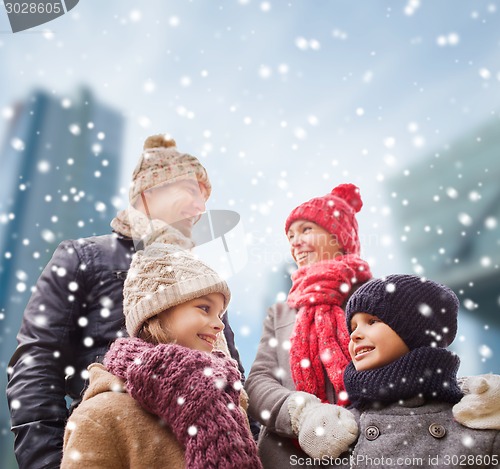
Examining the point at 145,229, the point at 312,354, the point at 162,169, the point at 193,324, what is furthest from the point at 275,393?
the point at 162,169

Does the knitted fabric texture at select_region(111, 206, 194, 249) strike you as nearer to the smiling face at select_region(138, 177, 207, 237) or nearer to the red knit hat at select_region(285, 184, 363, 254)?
the smiling face at select_region(138, 177, 207, 237)

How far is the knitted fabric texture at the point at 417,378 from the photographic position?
0.92 metres

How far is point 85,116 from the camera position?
2.51 meters

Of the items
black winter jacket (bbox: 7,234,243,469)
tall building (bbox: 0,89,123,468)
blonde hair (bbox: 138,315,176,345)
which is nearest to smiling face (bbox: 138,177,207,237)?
black winter jacket (bbox: 7,234,243,469)

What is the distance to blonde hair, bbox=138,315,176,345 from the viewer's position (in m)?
1.05

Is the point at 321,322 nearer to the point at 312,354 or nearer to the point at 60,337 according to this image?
the point at 312,354

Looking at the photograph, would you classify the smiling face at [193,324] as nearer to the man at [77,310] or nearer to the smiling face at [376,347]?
the man at [77,310]

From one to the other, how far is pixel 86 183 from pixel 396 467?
6.52ft

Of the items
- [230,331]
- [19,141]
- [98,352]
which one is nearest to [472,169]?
[230,331]

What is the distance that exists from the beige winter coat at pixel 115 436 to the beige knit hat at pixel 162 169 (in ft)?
2.34

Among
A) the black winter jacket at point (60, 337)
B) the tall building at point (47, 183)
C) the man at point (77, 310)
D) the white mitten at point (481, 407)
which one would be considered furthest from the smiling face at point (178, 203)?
the tall building at point (47, 183)

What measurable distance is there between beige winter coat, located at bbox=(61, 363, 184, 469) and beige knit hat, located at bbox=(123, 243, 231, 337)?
18cm

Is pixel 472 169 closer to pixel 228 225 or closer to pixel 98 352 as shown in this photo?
pixel 228 225

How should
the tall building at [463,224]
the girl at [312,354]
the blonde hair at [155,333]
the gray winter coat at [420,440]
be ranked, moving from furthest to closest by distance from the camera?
the tall building at [463,224] < the blonde hair at [155,333] < the girl at [312,354] < the gray winter coat at [420,440]
